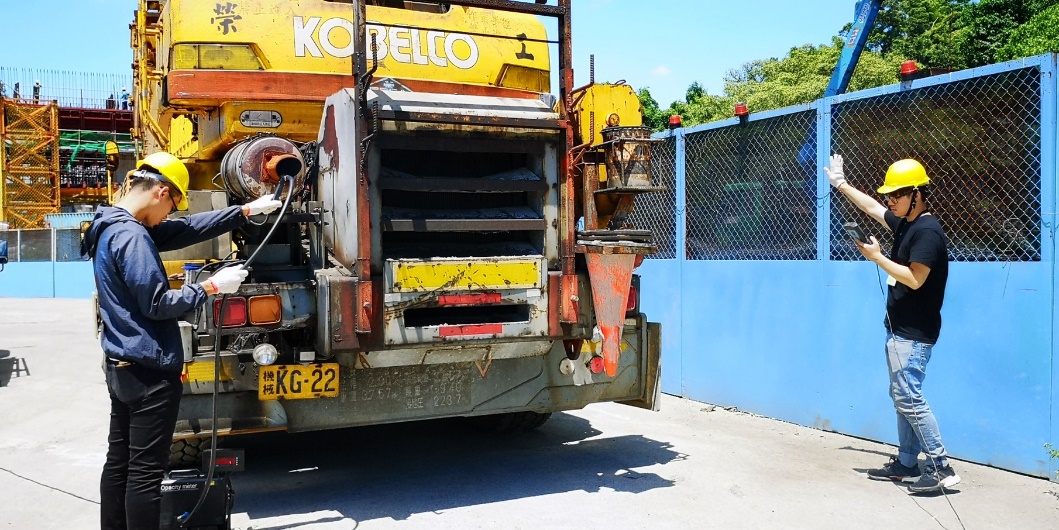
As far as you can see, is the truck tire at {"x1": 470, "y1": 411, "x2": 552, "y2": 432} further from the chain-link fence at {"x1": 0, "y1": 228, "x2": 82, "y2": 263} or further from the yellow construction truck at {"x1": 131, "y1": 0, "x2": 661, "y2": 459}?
the chain-link fence at {"x1": 0, "y1": 228, "x2": 82, "y2": 263}

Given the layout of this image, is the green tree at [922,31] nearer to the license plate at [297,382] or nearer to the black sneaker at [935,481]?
the black sneaker at [935,481]

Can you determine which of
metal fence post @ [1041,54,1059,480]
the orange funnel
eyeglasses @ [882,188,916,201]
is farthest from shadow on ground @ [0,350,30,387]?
metal fence post @ [1041,54,1059,480]

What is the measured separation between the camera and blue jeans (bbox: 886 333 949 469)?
5.09 m

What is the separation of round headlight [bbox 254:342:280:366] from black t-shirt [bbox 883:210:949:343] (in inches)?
140

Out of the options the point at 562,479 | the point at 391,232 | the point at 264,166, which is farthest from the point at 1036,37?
the point at 264,166

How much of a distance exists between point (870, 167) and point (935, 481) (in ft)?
8.48

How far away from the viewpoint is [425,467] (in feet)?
19.6

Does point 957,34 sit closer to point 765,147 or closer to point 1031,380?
point 765,147

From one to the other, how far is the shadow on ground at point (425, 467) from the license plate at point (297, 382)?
28.2 inches

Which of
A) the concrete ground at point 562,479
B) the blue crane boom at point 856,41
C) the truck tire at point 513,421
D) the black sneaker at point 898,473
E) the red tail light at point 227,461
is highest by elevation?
the blue crane boom at point 856,41

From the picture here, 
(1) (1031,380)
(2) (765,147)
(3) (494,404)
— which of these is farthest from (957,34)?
(3) (494,404)

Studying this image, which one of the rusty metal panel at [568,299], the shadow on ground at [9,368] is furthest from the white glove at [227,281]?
the shadow on ground at [9,368]

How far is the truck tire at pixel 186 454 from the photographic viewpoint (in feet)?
16.4

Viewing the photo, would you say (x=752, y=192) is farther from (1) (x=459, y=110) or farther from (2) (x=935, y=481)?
(1) (x=459, y=110)
